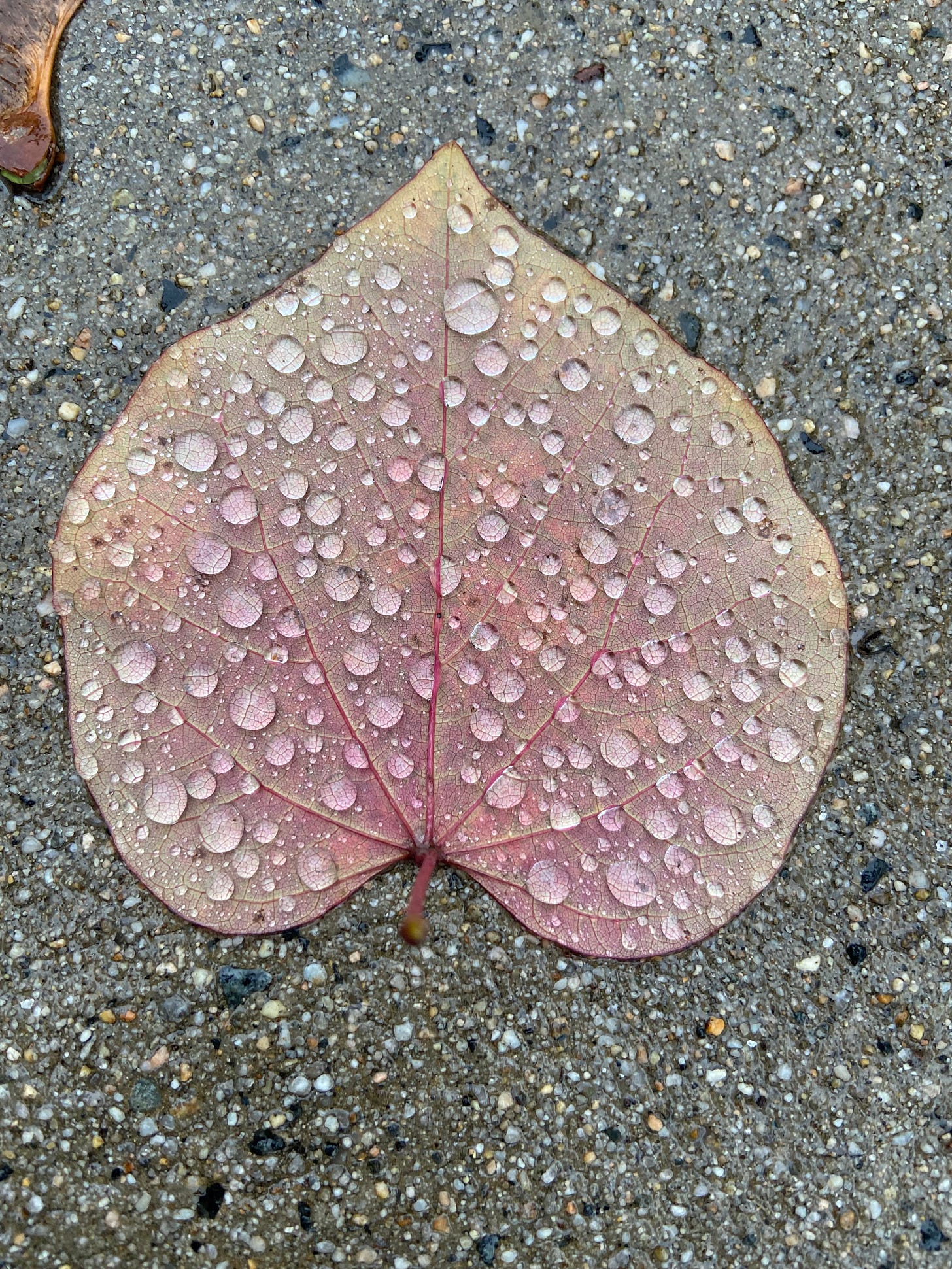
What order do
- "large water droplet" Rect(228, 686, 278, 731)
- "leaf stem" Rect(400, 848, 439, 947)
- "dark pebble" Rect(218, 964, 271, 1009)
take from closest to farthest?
"leaf stem" Rect(400, 848, 439, 947)
"large water droplet" Rect(228, 686, 278, 731)
"dark pebble" Rect(218, 964, 271, 1009)

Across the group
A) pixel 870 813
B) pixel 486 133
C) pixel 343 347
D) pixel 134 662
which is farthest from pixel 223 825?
pixel 486 133

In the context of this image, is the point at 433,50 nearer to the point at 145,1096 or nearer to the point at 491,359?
the point at 491,359

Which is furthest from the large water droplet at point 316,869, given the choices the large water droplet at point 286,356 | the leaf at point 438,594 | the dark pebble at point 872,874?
the dark pebble at point 872,874

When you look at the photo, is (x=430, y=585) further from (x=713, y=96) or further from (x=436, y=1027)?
(x=713, y=96)

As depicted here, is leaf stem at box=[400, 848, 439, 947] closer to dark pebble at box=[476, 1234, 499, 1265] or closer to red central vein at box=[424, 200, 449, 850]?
red central vein at box=[424, 200, 449, 850]

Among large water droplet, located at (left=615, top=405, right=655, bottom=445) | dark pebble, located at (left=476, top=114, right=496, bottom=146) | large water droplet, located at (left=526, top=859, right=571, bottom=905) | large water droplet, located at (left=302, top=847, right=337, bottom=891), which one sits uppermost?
dark pebble, located at (left=476, top=114, right=496, bottom=146)

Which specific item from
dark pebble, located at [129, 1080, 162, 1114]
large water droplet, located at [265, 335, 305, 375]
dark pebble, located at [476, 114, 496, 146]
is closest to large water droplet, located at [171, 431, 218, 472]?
large water droplet, located at [265, 335, 305, 375]

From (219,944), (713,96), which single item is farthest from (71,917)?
(713,96)
